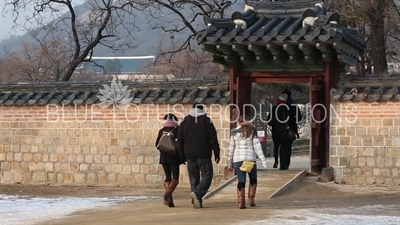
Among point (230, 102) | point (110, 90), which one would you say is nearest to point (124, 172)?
point (110, 90)

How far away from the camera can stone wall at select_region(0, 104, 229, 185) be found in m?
15.1

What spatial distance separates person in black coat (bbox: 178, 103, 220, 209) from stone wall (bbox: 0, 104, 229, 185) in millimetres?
3603

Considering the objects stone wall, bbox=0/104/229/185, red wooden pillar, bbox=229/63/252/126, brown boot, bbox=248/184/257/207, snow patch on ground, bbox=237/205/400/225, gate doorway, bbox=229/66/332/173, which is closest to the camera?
snow patch on ground, bbox=237/205/400/225

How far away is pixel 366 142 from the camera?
45.2 feet

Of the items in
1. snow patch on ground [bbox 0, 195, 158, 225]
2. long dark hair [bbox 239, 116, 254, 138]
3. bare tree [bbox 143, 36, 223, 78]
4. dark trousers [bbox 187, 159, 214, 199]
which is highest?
bare tree [bbox 143, 36, 223, 78]

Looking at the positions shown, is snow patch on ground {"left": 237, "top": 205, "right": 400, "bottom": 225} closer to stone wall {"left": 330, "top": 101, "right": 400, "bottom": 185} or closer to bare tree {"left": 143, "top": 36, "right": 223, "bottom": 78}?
stone wall {"left": 330, "top": 101, "right": 400, "bottom": 185}

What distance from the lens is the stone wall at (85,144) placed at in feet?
49.5

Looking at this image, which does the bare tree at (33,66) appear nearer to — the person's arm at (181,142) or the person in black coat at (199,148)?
the person's arm at (181,142)

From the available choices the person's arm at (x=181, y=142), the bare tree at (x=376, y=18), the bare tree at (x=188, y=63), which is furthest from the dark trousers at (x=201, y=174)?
the bare tree at (x=376, y=18)

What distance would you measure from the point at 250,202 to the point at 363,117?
378 centimetres

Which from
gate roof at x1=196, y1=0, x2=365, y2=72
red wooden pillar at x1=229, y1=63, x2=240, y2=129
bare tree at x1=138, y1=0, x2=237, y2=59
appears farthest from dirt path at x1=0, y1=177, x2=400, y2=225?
bare tree at x1=138, y1=0, x2=237, y2=59

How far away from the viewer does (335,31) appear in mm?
12734

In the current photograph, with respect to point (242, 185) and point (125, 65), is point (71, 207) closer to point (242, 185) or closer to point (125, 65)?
point (242, 185)

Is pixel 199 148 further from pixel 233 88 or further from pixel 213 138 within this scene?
pixel 233 88
